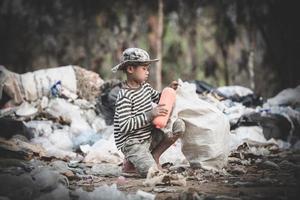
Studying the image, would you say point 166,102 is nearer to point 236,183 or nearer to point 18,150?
point 236,183

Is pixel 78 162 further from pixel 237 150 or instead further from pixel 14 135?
pixel 237 150

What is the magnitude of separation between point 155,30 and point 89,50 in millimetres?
1584

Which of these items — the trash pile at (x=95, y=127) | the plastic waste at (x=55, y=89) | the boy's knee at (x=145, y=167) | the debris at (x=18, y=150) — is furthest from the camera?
the plastic waste at (x=55, y=89)

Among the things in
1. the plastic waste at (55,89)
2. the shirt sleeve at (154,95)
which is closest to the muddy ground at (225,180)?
the shirt sleeve at (154,95)

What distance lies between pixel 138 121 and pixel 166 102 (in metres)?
0.26

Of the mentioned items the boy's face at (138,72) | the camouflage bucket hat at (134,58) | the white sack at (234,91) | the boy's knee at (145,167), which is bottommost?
the boy's knee at (145,167)

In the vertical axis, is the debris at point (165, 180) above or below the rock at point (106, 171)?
above

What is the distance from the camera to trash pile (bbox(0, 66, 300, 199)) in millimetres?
3594

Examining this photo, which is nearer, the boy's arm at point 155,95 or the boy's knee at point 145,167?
the boy's knee at point 145,167

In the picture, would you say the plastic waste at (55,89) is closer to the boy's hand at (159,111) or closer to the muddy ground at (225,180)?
the muddy ground at (225,180)

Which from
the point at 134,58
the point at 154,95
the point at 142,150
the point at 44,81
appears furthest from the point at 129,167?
the point at 44,81

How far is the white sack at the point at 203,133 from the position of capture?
3.60 metres

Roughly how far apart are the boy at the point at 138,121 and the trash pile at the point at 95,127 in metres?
0.16

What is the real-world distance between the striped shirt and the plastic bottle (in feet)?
0.26
